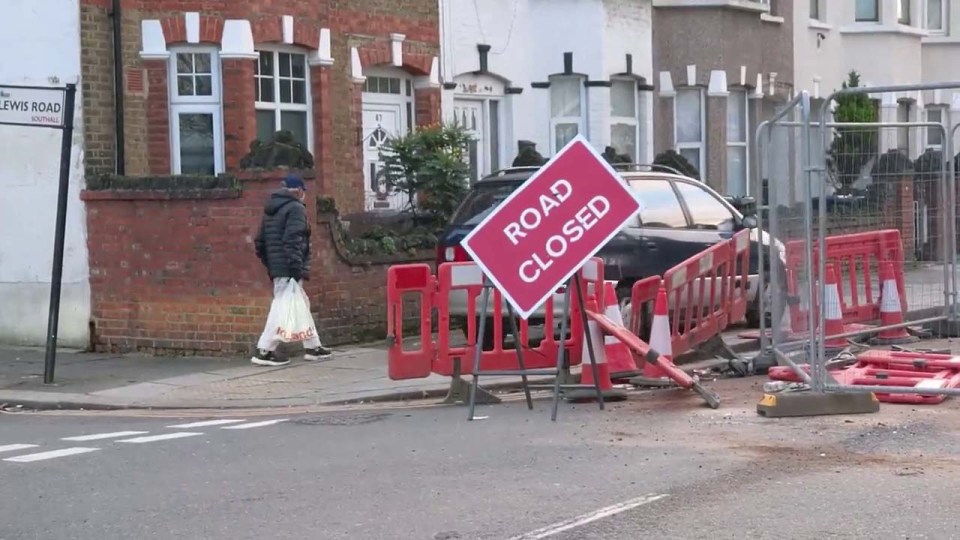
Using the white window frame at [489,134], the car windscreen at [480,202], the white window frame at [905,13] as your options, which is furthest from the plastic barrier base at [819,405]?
the white window frame at [905,13]

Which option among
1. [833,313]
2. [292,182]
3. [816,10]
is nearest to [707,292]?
[833,313]

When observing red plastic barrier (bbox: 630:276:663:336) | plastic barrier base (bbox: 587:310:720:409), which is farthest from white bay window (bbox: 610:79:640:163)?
plastic barrier base (bbox: 587:310:720:409)

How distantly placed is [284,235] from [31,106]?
2693mm

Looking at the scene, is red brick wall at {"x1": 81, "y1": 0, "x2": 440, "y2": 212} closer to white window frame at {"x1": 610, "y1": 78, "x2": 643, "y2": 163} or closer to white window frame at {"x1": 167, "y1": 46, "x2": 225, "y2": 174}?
white window frame at {"x1": 167, "y1": 46, "x2": 225, "y2": 174}

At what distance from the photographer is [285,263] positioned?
13461 mm

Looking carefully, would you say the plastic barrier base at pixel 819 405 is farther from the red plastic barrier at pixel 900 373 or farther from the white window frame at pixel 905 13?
the white window frame at pixel 905 13

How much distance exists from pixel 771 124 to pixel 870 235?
5.58ft

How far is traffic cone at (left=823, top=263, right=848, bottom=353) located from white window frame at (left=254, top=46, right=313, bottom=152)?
7.15 meters

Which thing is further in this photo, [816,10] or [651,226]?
[816,10]

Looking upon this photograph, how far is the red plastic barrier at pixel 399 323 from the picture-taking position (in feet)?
36.3

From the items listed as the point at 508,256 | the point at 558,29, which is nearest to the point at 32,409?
the point at 508,256

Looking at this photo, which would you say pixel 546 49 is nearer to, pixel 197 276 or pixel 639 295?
pixel 197 276

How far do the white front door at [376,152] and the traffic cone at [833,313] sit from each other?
7.05 metres

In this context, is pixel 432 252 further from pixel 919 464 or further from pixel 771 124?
pixel 919 464
